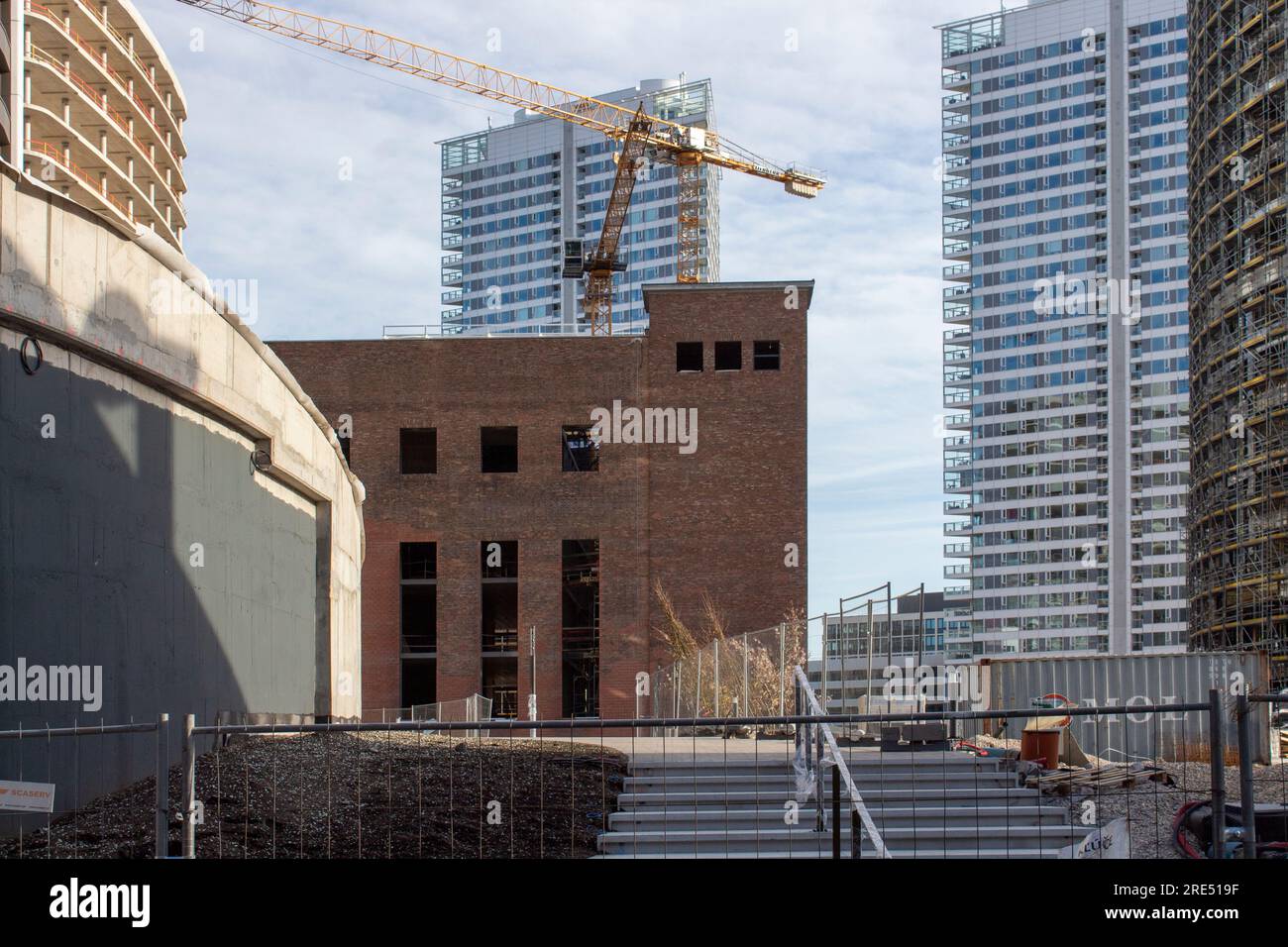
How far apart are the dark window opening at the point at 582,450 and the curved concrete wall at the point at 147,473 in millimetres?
47992

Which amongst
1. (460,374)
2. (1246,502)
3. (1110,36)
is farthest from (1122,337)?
(460,374)

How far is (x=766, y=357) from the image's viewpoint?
62219mm

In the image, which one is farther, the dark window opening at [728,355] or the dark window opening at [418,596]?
the dark window opening at [418,596]

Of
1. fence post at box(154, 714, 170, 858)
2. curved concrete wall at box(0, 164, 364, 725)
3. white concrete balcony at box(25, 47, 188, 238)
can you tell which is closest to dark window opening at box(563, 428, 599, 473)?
white concrete balcony at box(25, 47, 188, 238)

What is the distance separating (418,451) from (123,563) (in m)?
53.2

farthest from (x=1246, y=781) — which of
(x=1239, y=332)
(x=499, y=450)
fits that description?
(x=1239, y=332)

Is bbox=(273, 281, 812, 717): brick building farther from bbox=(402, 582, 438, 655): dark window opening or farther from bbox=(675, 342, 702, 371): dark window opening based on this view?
bbox=(402, 582, 438, 655): dark window opening

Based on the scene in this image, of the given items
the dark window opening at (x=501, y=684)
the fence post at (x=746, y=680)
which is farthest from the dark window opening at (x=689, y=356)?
the fence post at (x=746, y=680)

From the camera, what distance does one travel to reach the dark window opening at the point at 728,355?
62.6 meters

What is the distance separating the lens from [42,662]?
1327 cm

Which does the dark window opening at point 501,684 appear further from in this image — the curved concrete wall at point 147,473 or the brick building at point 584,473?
the curved concrete wall at point 147,473

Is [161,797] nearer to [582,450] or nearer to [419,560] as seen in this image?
[419,560]
